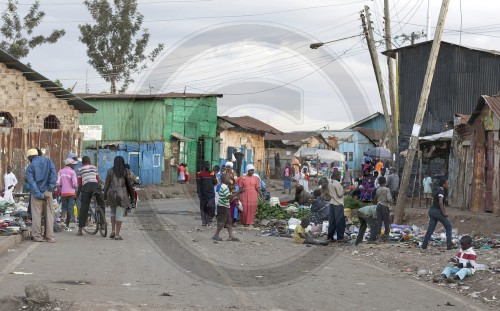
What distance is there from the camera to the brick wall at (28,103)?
36094 mm

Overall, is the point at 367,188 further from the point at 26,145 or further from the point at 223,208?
the point at 26,145

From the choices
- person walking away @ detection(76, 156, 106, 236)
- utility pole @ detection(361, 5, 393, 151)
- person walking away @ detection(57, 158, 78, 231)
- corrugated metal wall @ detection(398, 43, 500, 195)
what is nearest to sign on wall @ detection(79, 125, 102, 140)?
corrugated metal wall @ detection(398, 43, 500, 195)

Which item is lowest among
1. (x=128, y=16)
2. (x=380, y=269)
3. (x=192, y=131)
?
(x=380, y=269)

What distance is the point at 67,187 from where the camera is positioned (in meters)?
19.2

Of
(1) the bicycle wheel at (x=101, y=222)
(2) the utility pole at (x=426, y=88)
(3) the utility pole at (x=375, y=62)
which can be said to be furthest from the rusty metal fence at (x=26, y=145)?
(2) the utility pole at (x=426, y=88)

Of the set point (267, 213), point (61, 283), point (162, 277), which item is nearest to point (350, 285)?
point (162, 277)

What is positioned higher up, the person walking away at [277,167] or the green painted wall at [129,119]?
the green painted wall at [129,119]

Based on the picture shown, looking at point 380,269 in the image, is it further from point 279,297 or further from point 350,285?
point 279,297

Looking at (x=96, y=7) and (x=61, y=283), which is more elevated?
(x=96, y=7)

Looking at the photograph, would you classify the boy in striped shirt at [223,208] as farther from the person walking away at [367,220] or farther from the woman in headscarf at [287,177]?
the woman in headscarf at [287,177]

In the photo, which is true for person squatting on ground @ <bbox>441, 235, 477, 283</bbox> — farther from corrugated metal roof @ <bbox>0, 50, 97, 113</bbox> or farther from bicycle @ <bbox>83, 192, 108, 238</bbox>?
corrugated metal roof @ <bbox>0, 50, 97, 113</bbox>

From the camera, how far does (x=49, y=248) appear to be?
48.3 ft

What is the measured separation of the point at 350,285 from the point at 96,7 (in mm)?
49849

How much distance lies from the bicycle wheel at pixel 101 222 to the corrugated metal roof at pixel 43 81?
18.8 m
